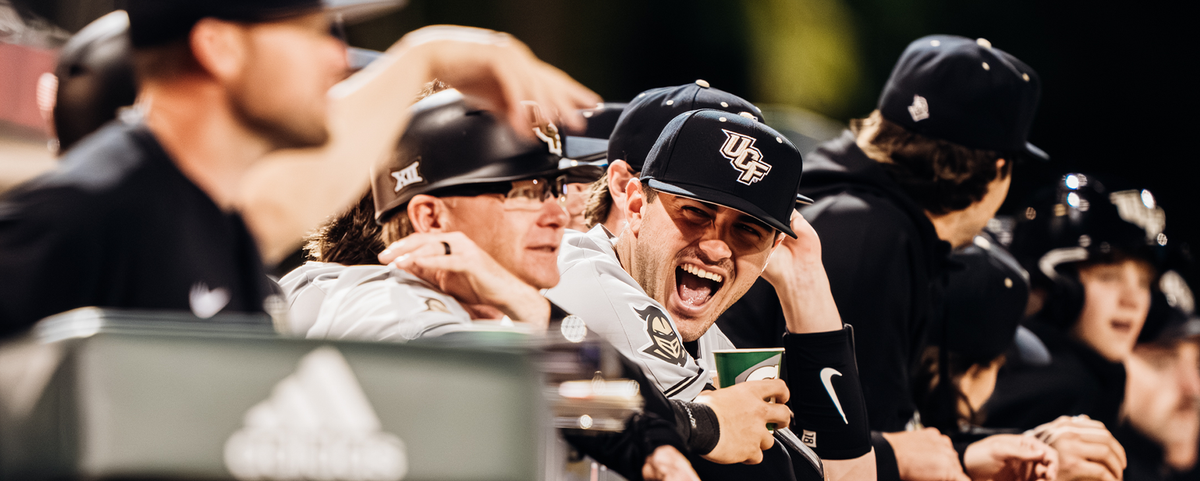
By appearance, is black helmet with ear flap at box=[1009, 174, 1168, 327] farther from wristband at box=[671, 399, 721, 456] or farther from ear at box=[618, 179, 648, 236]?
wristband at box=[671, 399, 721, 456]

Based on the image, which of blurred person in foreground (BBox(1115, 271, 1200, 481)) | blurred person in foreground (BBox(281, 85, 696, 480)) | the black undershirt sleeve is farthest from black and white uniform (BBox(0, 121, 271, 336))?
blurred person in foreground (BBox(1115, 271, 1200, 481))

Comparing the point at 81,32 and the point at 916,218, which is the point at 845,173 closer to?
the point at 916,218

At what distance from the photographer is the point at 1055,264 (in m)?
4.02

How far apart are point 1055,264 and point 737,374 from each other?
253 cm

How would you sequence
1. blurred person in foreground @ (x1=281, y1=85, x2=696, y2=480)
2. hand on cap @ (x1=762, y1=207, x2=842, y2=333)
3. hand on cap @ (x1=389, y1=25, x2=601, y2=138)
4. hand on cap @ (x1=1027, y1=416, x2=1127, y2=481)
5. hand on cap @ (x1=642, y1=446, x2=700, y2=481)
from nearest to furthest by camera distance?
hand on cap @ (x1=642, y1=446, x2=700, y2=481) → hand on cap @ (x1=389, y1=25, x2=601, y2=138) → blurred person in foreground @ (x1=281, y1=85, x2=696, y2=480) → hand on cap @ (x1=762, y1=207, x2=842, y2=333) → hand on cap @ (x1=1027, y1=416, x2=1127, y2=481)

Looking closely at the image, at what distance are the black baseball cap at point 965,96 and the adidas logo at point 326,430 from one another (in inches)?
93.5

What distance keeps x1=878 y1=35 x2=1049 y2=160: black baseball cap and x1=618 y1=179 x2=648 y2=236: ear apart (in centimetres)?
116

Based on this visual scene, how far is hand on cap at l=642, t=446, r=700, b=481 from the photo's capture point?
4.91 feet

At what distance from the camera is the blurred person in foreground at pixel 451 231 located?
5.82 ft

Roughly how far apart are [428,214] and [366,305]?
0.89ft

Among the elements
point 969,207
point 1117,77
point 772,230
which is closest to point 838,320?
point 772,230

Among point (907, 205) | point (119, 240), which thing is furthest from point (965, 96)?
point (119, 240)

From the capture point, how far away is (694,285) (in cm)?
213

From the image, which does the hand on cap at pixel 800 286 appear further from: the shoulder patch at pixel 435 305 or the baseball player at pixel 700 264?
the shoulder patch at pixel 435 305
